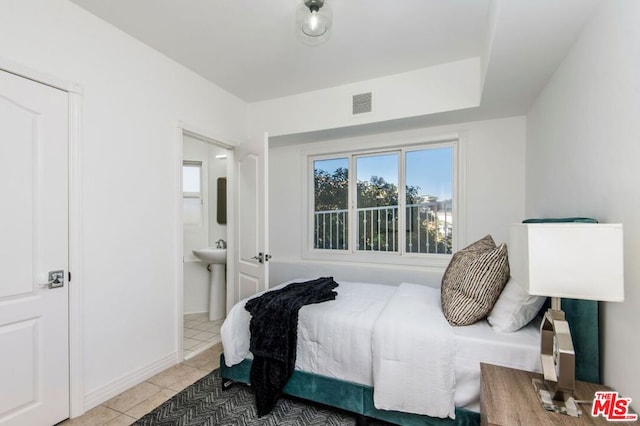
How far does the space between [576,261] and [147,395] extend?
8.93 ft

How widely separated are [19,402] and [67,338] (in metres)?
0.37

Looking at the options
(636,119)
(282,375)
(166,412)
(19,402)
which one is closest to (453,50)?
(636,119)

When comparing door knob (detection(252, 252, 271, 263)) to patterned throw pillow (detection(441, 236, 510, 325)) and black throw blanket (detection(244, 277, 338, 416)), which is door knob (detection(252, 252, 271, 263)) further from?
patterned throw pillow (detection(441, 236, 510, 325))

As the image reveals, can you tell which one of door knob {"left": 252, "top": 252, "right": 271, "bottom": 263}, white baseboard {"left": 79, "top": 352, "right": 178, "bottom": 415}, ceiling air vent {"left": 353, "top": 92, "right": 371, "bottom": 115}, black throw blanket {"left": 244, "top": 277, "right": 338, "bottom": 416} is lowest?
white baseboard {"left": 79, "top": 352, "right": 178, "bottom": 415}

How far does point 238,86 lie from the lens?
3.25 metres

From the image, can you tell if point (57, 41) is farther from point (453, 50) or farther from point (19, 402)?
point (453, 50)

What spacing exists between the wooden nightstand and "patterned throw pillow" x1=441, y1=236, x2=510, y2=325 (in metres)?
0.36

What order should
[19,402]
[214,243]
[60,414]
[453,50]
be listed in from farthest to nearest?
[214,243], [453,50], [60,414], [19,402]

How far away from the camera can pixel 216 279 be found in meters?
3.85

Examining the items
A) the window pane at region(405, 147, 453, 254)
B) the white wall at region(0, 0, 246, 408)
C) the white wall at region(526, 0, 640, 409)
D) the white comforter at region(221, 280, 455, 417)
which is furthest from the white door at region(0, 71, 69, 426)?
the window pane at region(405, 147, 453, 254)

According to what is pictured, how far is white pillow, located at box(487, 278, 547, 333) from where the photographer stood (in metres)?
1.63

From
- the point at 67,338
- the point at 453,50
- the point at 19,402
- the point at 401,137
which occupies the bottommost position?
the point at 19,402

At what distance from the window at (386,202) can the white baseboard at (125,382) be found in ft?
6.54

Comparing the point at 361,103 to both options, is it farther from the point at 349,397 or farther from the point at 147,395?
the point at 147,395
